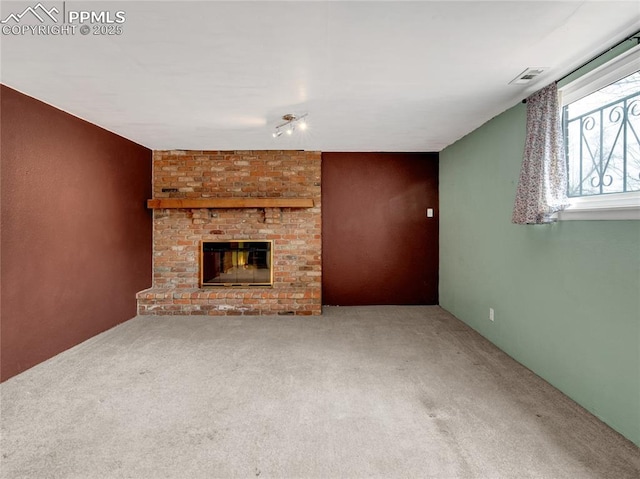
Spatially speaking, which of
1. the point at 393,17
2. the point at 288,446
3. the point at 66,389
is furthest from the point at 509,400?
the point at 66,389

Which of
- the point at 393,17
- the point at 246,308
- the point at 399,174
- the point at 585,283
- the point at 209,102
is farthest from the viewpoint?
the point at 399,174

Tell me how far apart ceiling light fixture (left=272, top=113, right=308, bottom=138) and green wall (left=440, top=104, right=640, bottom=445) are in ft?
6.13

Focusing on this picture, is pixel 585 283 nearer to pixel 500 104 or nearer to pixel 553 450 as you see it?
pixel 553 450

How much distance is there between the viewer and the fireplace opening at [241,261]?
4.77 m

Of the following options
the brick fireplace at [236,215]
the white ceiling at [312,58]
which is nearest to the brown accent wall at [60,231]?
the white ceiling at [312,58]

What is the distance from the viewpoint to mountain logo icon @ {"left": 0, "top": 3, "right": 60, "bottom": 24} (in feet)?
5.45

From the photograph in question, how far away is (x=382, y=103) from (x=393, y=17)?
3.99 feet

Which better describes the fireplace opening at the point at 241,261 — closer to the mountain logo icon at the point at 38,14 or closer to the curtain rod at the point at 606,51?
the mountain logo icon at the point at 38,14

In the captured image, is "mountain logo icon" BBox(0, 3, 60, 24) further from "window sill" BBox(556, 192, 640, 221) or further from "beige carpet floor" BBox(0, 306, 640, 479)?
"window sill" BBox(556, 192, 640, 221)

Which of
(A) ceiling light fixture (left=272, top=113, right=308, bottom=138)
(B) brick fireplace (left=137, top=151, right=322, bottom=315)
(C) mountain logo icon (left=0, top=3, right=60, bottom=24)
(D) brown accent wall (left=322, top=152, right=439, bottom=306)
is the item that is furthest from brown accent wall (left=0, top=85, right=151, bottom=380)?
(D) brown accent wall (left=322, top=152, right=439, bottom=306)

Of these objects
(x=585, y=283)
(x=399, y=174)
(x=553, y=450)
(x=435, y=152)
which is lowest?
(x=553, y=450)

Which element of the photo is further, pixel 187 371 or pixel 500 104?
pixel 500 104

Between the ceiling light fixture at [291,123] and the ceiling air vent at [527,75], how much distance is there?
67.3 inches

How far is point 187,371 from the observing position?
2709mm
